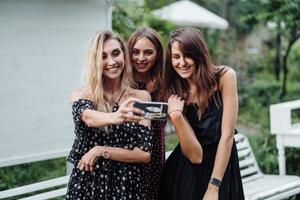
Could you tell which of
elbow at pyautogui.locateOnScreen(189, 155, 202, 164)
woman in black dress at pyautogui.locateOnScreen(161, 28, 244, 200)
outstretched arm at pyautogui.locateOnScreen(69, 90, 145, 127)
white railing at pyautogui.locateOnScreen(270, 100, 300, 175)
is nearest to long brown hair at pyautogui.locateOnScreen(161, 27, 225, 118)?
woman in black dress at pyautogui.locateOnScreen(161, 28, 244, 200)

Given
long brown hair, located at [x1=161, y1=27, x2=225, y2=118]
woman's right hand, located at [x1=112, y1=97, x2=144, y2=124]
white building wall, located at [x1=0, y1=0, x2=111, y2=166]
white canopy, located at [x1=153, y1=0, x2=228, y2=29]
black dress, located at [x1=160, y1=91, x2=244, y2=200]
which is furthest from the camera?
white canopy, located at [x1=153, y1=0, x2=228, y2=29]

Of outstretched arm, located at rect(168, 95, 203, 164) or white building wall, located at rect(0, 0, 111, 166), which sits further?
white building wall, located at rect(0, 0, 111, 166)

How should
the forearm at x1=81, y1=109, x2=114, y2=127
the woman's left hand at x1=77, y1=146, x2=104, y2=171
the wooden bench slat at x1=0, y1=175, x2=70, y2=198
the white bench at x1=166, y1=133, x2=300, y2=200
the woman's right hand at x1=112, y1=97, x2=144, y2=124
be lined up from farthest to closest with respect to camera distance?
the white bench at x1=166, y1=133, x2=300, y2=200 → the wooden bench slat at x1=0, y1=175, x2=70, y2=198 → the woman's left hand at x1=77, y1=146, x2=104, y2=171 → the forearm at x1=81, y1=109, x2=114, y2=127 → the woman's right hand at x1=112, y1=97, x2=144, y2=124

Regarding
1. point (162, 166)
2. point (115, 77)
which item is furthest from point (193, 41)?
point (162, 166)

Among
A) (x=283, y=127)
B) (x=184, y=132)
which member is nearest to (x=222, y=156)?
(x=184, y=132)

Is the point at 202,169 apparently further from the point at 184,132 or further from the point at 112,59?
the point at 112,59

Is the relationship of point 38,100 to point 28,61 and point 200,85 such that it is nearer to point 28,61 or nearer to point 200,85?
point 28,61

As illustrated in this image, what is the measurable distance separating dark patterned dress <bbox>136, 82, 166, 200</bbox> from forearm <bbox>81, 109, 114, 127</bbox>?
0.50 meters

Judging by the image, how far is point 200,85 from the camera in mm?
2748

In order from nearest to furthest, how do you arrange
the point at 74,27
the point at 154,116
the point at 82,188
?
1. the point at 154,116
2. the point at 82,188
3. the point at 74,27

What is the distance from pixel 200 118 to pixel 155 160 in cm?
39

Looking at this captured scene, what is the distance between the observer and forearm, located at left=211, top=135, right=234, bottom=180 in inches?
108

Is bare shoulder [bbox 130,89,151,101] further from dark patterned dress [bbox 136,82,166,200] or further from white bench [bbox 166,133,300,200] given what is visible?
white bench [bbox 166,133,300,200]

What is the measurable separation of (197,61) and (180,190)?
0.70m
